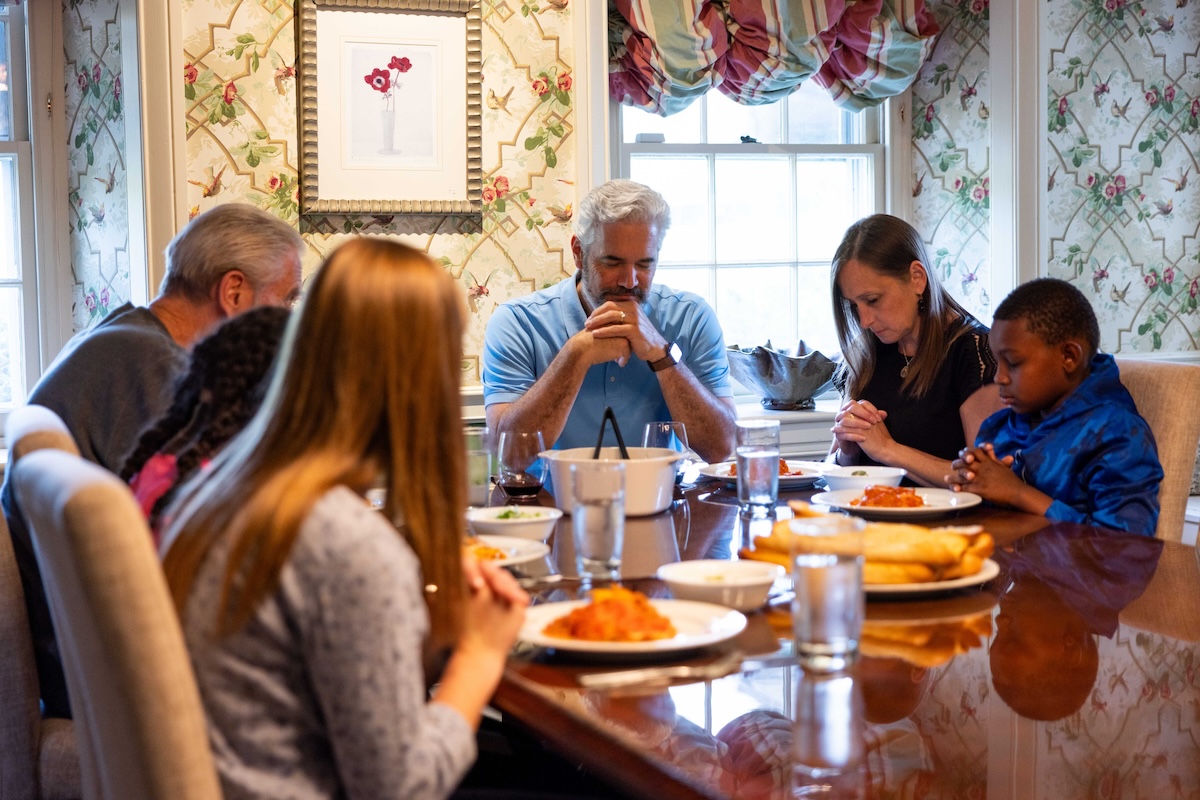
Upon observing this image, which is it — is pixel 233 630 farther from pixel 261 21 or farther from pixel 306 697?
pixel 261 21

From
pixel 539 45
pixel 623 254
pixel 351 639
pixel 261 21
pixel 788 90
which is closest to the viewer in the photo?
pixel 351 639

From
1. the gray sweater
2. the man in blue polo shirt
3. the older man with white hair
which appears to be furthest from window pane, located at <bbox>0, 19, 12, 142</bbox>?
the gray sweater

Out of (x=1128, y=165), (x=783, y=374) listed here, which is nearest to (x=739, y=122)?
(x=783, y=374)

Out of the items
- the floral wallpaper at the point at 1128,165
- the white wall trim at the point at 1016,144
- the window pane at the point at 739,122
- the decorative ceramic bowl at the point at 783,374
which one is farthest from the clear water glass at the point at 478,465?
the floral wallpaper at the point at 1128,165

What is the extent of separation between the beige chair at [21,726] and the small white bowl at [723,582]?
0.93 meters

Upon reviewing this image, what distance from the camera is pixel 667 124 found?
12.8ft

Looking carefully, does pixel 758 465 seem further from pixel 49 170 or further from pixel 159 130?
pixel 49 170

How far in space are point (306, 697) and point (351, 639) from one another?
0.10 meters

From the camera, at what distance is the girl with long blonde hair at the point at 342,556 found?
90 centimetres

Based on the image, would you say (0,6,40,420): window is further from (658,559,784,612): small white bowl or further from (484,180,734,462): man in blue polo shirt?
(658,559,784,612): small white bowl

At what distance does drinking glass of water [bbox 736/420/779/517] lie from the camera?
1.98 m

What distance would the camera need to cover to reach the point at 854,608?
1163mm

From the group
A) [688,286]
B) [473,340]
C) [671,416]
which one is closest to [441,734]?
[671,416]

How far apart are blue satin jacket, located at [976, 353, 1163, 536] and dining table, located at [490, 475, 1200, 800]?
1.39ft
